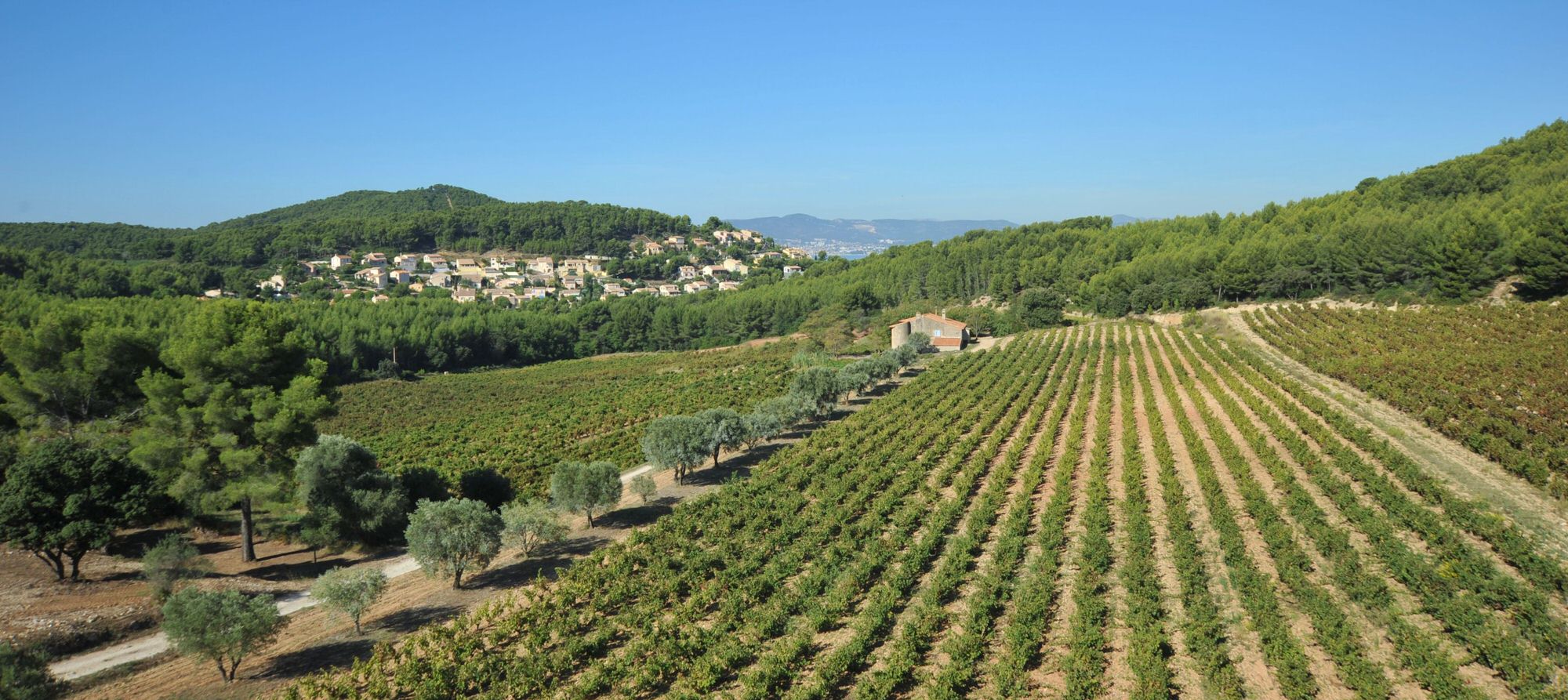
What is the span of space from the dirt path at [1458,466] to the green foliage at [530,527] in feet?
76.9

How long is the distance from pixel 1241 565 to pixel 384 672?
55.4 feet

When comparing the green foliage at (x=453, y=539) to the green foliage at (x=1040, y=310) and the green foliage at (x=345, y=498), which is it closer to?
the green foliage at (x=345, y=498)

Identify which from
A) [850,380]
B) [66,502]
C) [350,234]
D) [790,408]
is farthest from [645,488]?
[350,234]

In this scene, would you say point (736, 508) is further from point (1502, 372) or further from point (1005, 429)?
point (1502, 372)

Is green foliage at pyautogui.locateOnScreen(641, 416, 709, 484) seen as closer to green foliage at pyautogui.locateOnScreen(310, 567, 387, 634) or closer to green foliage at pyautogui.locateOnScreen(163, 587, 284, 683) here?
green foliage at pyautogui.locateOnScreen(310, 567, 387, 634)

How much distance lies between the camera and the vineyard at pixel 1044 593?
12438 mm

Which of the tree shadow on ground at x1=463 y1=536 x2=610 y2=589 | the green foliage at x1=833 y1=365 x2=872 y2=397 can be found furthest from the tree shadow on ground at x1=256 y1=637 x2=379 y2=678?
the green foliage at x1=833 y1=365 x2=872 y2=397

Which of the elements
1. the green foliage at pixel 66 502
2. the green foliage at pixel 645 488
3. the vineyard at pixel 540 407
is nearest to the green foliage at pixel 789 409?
the vineyard at pixel 540 407

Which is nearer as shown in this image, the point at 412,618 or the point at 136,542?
the point at 412,618

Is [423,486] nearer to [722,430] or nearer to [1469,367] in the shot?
[722,430]

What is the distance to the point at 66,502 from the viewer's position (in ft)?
50.7

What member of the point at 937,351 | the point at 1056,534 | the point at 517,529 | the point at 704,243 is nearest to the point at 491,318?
the point at 937,351

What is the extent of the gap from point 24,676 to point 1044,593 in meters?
16.3

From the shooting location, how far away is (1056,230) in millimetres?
114438
